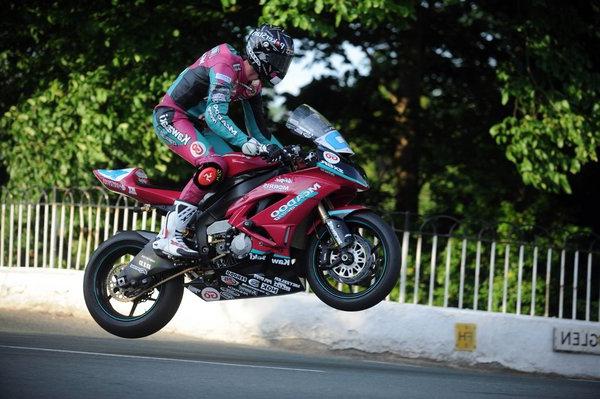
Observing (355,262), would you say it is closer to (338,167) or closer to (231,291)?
(338,167)

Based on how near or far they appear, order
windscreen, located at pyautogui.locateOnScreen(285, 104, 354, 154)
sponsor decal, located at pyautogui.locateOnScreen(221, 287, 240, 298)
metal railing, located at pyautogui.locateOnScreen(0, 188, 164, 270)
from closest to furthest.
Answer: windscreen, located at pyautogui.locateOnScreen(285, 104, 354, 154)
sponsor decal, located at pyautogui.locateOnScreen(221, 287, 240, 298)
metal railing, located at pyautogui.locateOnScreen(0, 188, 164, 270)

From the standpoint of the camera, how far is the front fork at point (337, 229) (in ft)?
22.7

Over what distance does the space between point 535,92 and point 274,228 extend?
246 inches

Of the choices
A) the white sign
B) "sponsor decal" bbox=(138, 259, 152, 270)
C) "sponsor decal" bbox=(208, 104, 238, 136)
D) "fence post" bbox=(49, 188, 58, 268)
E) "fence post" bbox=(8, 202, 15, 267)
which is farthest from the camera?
"fence post" bbox=(8, 202, 15, 267)

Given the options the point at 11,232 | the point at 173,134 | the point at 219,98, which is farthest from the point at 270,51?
the point at 11,232

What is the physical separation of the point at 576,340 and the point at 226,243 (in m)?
4.66

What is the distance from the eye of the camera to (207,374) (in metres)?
7.14

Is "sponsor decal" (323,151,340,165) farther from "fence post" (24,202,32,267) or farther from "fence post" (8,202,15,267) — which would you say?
"fence post" (8,202,15,267)

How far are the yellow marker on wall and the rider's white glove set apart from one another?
4119 millimetres

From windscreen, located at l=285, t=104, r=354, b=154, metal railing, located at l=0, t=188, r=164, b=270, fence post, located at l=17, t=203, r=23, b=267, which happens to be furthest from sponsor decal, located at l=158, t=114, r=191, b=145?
fence post, located at l=17, t=203, r=23, b=267

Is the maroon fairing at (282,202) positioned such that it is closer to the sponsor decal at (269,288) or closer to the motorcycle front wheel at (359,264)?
the motorcycle front wheel at (359,264)

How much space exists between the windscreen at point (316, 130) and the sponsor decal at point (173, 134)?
0.91m

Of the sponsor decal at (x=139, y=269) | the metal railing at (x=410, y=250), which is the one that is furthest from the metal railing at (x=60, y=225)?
the sponsor decal at (x=139, y=269)

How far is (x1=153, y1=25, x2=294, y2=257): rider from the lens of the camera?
716cm
